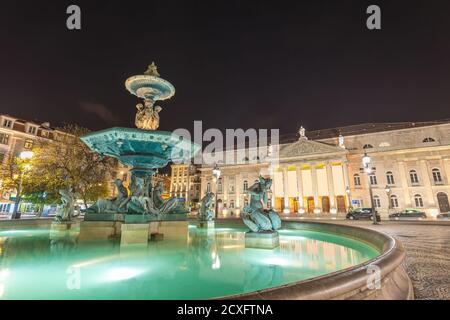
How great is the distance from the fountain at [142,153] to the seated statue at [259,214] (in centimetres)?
339

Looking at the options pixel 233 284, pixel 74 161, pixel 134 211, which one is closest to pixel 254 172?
pixel 74 161

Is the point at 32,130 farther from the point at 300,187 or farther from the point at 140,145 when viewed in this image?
the point at 300,187

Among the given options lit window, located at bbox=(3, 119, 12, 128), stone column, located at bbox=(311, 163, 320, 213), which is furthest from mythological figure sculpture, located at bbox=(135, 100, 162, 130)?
stone column, located at bbox=(311, 163, 320, 213)

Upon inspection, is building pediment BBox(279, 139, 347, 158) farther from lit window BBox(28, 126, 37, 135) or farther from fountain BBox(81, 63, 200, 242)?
lit window BBox(28, 126, 37, 135)

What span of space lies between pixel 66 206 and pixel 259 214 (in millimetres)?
10377

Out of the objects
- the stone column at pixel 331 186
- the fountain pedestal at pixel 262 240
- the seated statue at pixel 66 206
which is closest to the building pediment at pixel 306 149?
the stone column at pixel 331 186

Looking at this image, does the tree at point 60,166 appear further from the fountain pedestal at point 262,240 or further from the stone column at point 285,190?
the stone column at point 285,190

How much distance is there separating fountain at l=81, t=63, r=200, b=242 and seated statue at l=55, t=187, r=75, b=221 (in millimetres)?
3326

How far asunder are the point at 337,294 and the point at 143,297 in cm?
237

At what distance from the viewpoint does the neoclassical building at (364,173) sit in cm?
3938

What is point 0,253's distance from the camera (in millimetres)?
5867

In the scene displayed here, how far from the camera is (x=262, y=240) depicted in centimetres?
685

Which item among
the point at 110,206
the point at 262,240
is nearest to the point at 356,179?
the point at 262,240
